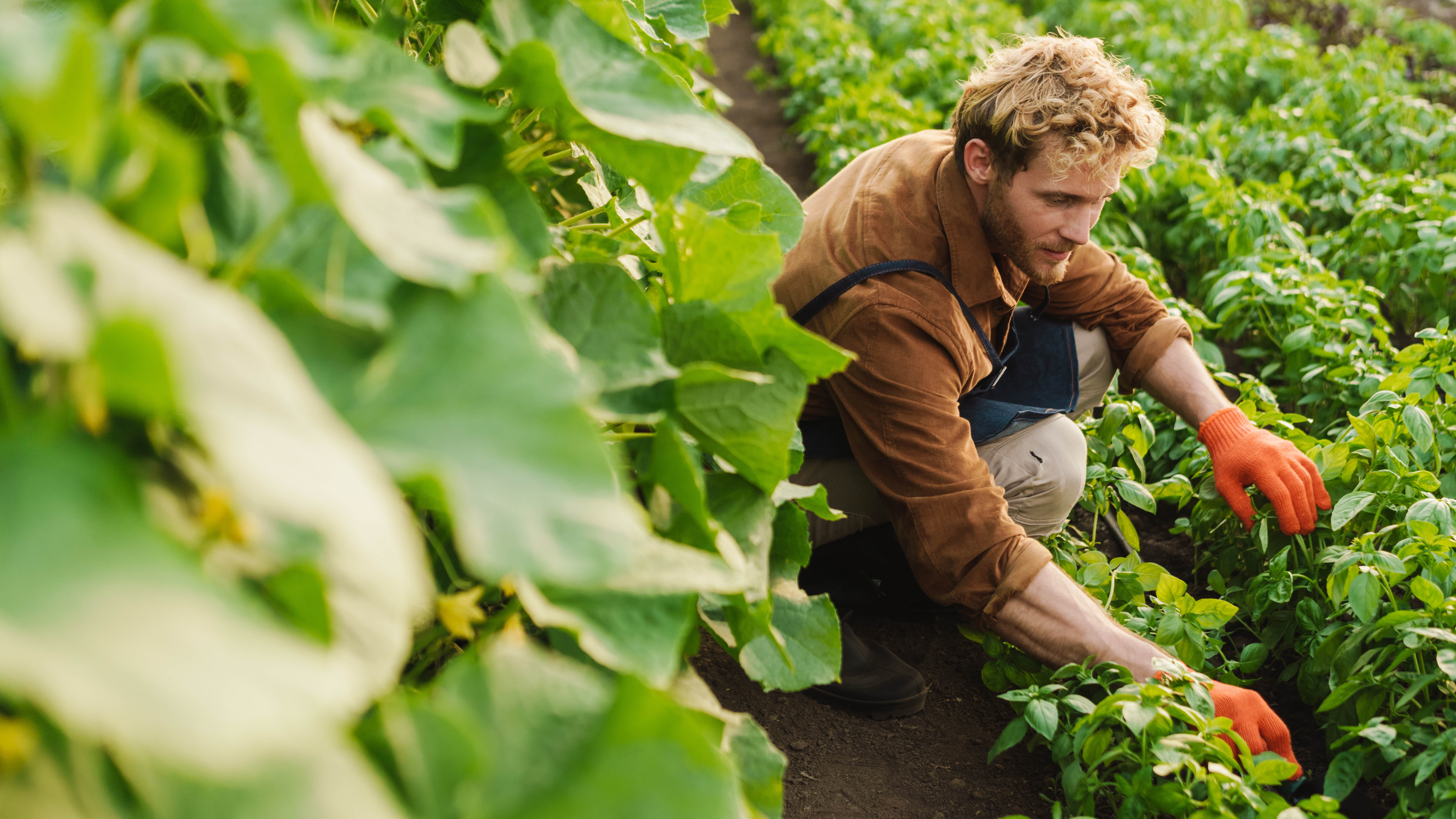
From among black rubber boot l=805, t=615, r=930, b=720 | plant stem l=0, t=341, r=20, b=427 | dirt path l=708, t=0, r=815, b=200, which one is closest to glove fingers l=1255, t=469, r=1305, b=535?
black rubber boot l=805, t=615, r=930, b=720

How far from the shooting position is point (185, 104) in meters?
0.82

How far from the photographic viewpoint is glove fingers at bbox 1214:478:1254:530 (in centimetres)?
223

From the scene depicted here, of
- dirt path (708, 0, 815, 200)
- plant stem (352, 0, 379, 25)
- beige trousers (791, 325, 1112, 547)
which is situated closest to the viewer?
plant stem (352, 0, 379, 25)

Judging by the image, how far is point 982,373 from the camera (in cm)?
221

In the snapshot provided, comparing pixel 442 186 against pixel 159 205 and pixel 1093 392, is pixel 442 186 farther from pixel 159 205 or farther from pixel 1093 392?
pixel 1093 392

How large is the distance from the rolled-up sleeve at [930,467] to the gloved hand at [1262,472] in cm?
61

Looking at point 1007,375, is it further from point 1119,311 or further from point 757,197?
point 757,197

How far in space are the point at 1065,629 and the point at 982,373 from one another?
24.9 inches

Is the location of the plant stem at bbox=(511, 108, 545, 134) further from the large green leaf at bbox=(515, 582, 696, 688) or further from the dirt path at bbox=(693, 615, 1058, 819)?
the dirt path at bbox=(693, 615, 1058, 819)

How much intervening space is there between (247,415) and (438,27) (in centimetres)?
82

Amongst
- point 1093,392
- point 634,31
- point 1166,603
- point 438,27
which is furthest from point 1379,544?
point 438,27

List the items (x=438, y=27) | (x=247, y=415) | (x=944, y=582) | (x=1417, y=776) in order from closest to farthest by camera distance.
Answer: (x=247, y=415)
(x=438, y=27)
(x=1417, y=776)
(x=944, y=582)

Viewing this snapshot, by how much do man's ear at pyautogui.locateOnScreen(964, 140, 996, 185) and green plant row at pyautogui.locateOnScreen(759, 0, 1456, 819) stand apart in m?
0.79

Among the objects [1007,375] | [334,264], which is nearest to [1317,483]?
[1007,375]
